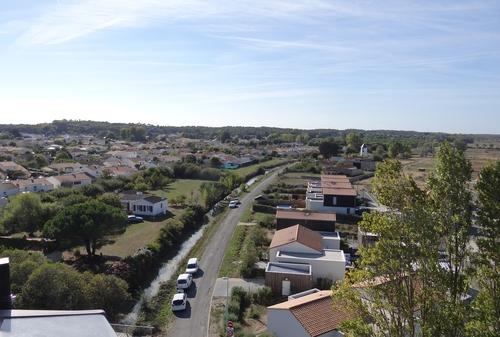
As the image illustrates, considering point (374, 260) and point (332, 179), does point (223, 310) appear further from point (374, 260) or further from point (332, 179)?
point (332, 179)

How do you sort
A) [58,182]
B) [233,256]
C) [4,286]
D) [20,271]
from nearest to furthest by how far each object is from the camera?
[4,286], [20,271], [233,256], [58,182]

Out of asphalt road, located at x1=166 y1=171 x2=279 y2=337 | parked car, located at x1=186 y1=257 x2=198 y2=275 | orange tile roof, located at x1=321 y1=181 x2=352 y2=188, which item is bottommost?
asphalt road, located at x1=166 y1=171 x2=279 y2=337

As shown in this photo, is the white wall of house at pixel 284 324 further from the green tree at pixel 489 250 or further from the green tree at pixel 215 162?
the green tree at pixel 215 162

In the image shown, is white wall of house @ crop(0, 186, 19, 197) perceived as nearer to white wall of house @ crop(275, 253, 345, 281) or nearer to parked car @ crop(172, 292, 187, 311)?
parked car @ crop(172, 292, 187, 311)

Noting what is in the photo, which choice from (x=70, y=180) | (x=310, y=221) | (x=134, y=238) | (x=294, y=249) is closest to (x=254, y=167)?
(x=70, y=180)

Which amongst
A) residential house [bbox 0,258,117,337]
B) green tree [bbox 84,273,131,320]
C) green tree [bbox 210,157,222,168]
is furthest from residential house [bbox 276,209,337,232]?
green tree [bbox 210,157,222,168]

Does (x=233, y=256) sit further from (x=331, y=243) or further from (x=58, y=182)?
(x=58, y=182)
